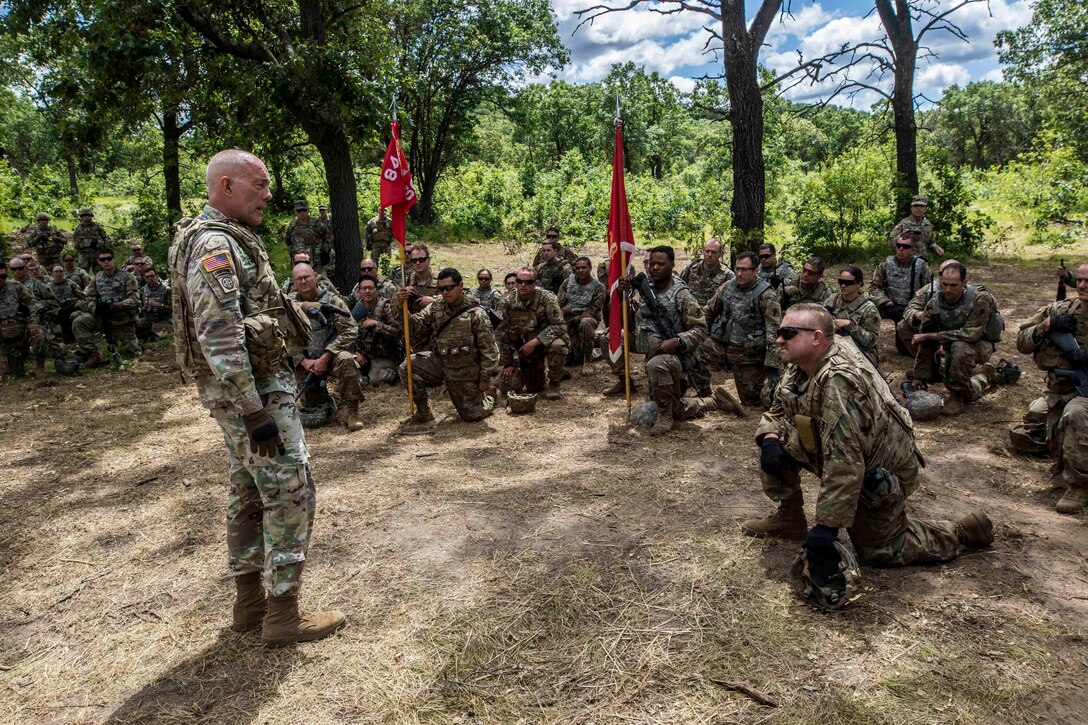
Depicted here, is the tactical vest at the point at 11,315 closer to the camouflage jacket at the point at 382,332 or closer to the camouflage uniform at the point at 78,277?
the camouflage uniform at the point at 78,277

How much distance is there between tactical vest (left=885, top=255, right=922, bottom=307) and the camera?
30.5 ft

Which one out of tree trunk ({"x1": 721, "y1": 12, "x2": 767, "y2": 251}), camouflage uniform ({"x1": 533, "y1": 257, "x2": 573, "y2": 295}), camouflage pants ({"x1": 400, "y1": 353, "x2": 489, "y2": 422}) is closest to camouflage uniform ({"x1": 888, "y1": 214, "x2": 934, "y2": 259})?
tree trunk ({"x1": 721, "y1": 12, "x2": 767, "y2": 251})

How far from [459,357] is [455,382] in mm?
309

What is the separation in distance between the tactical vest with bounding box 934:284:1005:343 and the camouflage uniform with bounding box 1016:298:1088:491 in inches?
52.8

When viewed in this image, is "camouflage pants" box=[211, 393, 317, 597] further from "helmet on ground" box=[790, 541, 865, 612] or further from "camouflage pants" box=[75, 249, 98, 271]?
"camouflage pants" box=[75, 249, 98, 271]

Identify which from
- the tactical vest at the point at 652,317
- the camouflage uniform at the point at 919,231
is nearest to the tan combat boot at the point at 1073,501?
the tactical vest at the point at 652,317

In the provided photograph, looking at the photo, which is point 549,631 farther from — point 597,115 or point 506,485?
point 597,115

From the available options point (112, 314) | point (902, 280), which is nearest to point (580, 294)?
point (902, 280)

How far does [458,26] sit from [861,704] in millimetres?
22203

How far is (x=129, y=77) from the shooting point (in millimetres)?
10820

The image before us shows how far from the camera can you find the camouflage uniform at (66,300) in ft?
38.3

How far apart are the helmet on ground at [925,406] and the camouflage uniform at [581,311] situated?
4425mm

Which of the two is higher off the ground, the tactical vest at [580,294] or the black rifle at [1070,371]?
the tactical vest at [580,294]

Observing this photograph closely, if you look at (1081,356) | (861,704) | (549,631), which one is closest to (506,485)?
(549,631)
